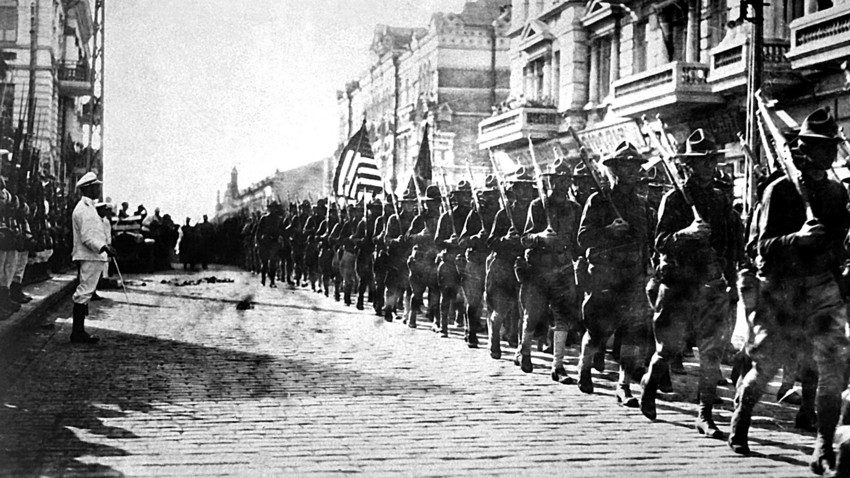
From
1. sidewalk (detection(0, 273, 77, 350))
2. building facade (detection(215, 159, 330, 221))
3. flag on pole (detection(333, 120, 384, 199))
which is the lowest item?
sidewalk (detection(0, 273, 77, 350))

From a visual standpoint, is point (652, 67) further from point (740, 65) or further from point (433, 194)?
point (433, 194)

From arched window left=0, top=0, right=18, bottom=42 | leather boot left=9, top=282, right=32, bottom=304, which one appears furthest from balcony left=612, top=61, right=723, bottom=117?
arched window left=0, top=0, right=18, bottom=42

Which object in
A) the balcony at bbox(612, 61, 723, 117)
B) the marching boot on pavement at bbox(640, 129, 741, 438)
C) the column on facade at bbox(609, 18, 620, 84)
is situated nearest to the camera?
the marching boot on pavement at bbox(640, 129, 741, 438)

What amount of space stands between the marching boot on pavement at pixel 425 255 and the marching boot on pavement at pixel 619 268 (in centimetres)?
574

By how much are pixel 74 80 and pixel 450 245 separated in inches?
904

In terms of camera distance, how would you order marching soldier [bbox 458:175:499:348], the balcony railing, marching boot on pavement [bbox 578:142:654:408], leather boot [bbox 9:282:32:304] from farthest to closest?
leather boot [bbox 9:282:32:304] → the balcony railing → marching soldier [bbox 458:175:499:348] → marching boot on pavement [bbox 578:142:654:408]

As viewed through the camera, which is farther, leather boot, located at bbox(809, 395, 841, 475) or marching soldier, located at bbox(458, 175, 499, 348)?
marching soldier, located at bbox(458, 175, 499, 348)

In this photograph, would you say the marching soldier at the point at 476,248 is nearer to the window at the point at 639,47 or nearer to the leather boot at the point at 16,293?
the leather boot at the point at 16,293

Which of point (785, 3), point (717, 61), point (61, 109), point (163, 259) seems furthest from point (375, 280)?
point (61, 109)

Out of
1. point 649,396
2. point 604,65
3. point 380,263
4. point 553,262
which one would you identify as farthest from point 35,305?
point 604,65

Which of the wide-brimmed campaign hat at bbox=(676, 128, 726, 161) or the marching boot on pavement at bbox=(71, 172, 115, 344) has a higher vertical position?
the wide-brimmed campaign hat at bbox=(676, 128, 726, 161)

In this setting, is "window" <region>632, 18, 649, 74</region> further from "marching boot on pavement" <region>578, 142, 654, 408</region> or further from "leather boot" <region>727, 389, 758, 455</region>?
"leather boot" <region>727, 389, 758, 455</region>

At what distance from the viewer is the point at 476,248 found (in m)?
12.2

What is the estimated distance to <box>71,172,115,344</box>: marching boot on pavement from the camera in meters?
11.5
